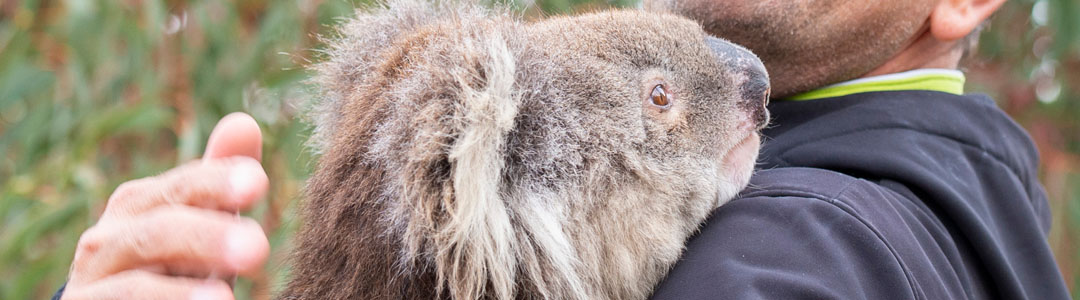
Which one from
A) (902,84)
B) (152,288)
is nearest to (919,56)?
(902,84)

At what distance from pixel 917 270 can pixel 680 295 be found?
29cm

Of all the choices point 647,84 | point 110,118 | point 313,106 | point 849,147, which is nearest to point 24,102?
point 110,118

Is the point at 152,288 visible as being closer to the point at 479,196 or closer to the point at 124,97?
the point at 479,196

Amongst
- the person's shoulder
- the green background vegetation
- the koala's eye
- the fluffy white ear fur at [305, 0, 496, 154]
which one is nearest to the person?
A: the person's shoulder

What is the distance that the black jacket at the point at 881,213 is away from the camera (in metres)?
0.90

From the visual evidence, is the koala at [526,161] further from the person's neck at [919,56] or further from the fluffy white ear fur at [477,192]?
the person's neck at [919,56]

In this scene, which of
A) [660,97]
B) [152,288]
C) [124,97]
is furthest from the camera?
[124,97]

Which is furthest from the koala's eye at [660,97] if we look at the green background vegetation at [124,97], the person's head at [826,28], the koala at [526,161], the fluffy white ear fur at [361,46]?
the green background vegetation at [124,97]

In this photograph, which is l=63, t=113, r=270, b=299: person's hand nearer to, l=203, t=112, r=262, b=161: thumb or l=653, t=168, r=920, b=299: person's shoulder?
l=203, t=112, r=262, b=161: thumb

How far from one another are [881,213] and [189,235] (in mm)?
752

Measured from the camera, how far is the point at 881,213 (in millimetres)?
990

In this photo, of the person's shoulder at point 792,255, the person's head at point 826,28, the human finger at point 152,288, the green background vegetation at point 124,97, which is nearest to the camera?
the human finger at point 152,288

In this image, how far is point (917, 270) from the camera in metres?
0.96

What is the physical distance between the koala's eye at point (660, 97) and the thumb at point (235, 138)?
46cm
